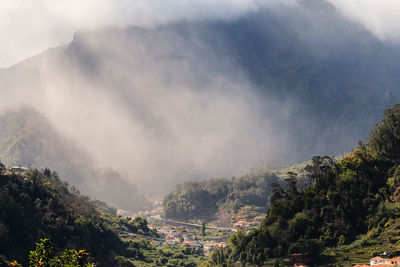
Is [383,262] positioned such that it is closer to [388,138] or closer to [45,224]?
[388,138]

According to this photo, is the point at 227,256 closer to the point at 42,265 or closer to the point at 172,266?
the point at 172,266

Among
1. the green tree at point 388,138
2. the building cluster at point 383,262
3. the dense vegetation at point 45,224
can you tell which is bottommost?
the building cluster at point 383,262

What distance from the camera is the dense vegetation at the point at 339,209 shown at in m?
107

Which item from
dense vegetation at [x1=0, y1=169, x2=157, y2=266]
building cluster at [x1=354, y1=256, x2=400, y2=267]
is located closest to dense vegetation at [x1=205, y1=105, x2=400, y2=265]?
building cluster at [x1=354, y1=256, x2=400, y2=267]

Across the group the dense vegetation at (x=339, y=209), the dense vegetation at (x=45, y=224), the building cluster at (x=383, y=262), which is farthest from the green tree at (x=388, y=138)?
the dense vegetation at (x=45, y=224)

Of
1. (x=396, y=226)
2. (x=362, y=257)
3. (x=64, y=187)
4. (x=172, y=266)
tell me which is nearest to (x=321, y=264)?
(x=362, y=257)

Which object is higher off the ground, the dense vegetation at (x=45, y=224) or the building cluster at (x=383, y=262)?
the dense vegetation at (x=45, y=224)

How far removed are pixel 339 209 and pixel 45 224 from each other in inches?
3130

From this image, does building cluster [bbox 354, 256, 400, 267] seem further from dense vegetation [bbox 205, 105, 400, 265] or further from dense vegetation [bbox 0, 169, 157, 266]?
dense vegetation [bbox 0, 169, 157, 266]

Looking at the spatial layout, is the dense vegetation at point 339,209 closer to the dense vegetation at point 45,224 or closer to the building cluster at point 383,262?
the building cluster at point 383,262

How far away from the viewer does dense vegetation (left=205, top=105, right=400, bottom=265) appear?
350ft

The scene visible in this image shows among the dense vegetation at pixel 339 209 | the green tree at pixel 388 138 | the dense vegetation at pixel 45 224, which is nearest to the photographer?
the dense vegetation at pixel 339 209

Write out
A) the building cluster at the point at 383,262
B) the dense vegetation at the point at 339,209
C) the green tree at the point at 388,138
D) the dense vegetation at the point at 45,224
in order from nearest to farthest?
the building cluster at the point at 383,262 < the dense vegetation at the point at 339,209 < the dense vegetation at the point at 45,224 < the green tree at the point at 388,138

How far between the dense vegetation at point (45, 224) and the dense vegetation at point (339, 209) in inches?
1633
